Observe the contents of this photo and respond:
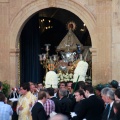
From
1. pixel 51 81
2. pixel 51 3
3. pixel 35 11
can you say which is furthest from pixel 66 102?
pixel 35 11

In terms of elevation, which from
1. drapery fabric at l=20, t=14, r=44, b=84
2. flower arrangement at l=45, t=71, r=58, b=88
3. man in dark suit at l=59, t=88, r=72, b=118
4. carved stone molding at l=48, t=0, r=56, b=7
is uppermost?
carved stone molding at l=48, t=0, r=56, b=7

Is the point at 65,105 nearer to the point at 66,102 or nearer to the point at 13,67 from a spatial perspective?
the point at 66,102

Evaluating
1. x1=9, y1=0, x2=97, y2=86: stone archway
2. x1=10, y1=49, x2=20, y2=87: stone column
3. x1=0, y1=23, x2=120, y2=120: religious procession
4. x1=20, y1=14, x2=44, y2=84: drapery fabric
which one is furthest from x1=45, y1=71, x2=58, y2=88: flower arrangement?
x1=20, y1=14, x2=44, y2=84: drapery fabric

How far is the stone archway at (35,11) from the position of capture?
57.9ft

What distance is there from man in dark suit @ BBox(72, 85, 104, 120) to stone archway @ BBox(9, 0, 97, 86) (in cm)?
759

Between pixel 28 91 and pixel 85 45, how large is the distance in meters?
9.66

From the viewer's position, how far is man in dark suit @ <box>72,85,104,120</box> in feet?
32.0

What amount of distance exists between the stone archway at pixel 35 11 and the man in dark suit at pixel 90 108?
7595 millimetres

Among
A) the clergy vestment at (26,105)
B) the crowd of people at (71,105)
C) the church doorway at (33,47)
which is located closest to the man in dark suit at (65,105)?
the crowd of people at (71,105)

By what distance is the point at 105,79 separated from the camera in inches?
680

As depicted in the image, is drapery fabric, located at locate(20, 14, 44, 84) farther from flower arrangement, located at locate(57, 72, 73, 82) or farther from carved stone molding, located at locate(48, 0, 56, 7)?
flower arrangement, located at locate(57, 72, 73, 82)

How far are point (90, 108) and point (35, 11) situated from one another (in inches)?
344

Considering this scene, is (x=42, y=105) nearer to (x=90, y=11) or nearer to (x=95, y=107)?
(x=95, y=107)

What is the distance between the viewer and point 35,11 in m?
18.0
